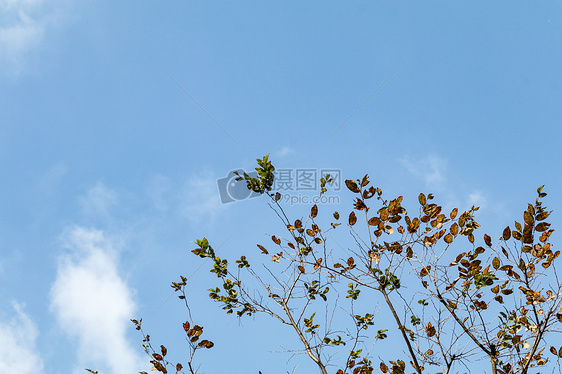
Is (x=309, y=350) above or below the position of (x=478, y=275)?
below

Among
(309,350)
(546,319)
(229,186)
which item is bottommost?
(309,350)

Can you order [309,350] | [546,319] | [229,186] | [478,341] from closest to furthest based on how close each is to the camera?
[546,319] < [478,341] < [309,350] < [229,186]

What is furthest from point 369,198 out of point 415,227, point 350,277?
point 350,277

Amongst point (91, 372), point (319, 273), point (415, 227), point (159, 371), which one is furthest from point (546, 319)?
point (91, 372)

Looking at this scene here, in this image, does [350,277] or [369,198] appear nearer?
[369,198]

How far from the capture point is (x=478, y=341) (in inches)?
144

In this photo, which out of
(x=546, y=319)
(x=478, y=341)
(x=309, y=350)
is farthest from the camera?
(x=309, y=350)

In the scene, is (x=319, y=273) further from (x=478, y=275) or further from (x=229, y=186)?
(x=229, y=186)

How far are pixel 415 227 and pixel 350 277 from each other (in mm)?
856

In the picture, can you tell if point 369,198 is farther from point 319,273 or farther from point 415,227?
point 319,273

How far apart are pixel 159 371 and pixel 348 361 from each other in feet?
7.03

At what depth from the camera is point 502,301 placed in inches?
152

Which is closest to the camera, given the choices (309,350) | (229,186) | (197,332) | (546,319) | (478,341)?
(546,319)

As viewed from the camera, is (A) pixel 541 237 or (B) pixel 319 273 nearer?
(A) pixel 541 237
